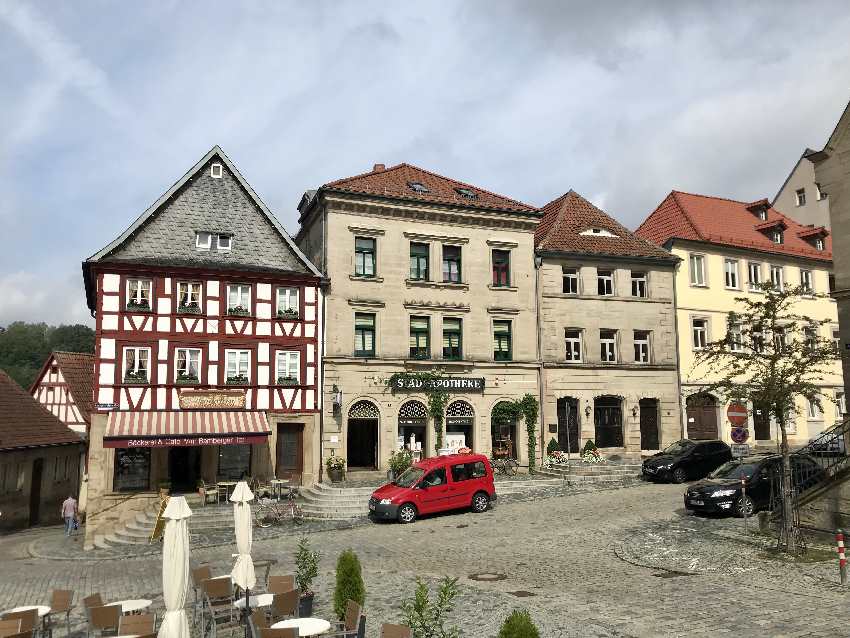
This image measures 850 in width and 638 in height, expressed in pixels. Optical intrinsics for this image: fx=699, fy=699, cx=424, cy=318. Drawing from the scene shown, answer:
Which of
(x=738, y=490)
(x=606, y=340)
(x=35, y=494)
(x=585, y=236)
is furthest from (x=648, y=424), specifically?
(x=35, y=494)

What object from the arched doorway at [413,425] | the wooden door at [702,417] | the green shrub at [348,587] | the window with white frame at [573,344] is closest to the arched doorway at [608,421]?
the window with white frame at [573,344]

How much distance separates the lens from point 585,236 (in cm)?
3581

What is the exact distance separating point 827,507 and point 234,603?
47.1 ft

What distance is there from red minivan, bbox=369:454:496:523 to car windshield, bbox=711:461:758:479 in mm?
7645

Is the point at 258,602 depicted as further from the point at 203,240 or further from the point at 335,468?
the point at 203,240

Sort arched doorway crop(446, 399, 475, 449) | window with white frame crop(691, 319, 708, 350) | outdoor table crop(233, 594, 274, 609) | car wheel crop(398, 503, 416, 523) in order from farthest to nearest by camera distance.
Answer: window with white frame crop(691, 319, 708, 350) → arched doorway crop(446, 399, 475, 449) → car wheel crop(398, 503, 416, 523) → outdoor table crop(233, 594, 274, 609)

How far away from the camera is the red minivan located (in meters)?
23.0

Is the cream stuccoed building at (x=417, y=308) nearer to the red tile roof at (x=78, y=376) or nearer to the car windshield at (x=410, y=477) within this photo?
the car windshield at (x=410, y=477)

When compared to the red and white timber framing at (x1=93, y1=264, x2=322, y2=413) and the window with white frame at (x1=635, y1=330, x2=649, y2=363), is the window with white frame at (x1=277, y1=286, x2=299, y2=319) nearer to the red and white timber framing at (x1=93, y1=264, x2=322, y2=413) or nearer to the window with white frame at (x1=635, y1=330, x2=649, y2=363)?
the red and white timber framing at (x1=93, y1=264, x2=322, y2=413)

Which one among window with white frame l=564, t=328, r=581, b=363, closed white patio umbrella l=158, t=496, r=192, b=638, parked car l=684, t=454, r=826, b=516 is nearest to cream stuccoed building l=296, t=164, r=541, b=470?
window with white frame l=564, t=328, r=581, b=363

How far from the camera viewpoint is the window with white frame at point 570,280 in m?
34.5

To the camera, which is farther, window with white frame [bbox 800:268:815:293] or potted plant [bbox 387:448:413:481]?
window with white frame [bbox 800:268:815:293]

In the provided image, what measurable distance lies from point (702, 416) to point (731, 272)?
7.98 meters

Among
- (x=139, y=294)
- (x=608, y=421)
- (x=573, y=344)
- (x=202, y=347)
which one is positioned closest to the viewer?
(x=139, y=294)
